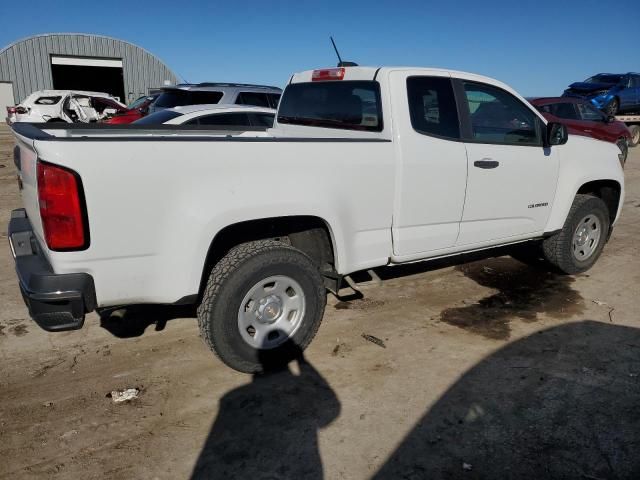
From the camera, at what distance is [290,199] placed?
3129mm

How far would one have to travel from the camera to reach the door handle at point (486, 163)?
4023 mm

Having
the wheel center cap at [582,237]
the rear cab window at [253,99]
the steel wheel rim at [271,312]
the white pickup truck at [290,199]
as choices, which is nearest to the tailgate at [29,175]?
the white pickup truck at [290,199]

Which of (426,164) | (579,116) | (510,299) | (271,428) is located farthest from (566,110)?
(271,428)

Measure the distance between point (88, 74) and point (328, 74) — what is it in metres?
39.0

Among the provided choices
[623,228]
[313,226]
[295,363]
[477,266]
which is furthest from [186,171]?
[623,228]

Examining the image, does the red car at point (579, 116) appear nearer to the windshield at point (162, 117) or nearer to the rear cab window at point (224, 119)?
the rear cab window at point (224, 119)

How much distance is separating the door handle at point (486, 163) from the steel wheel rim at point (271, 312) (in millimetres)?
1780

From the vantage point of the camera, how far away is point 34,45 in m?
33.1

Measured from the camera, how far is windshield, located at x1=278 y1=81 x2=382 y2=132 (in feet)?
12.8

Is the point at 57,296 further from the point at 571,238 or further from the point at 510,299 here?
the point at 571,238

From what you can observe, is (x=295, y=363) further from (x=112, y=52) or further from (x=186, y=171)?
(x=112, y=52)

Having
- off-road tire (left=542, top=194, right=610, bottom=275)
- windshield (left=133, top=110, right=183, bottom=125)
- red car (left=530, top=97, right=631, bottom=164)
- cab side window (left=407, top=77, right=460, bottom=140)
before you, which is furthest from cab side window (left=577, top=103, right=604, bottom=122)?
cab side window (left=407, top=77, right=460, bottom=140)

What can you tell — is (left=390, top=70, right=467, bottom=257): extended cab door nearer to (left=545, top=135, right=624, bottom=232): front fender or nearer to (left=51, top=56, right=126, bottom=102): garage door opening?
(left=545, top=135, right=624, bottom=232): front fender

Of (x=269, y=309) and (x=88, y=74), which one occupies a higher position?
(x=88, y=74)
